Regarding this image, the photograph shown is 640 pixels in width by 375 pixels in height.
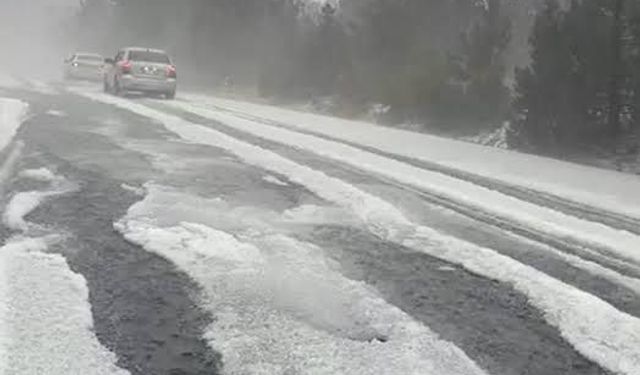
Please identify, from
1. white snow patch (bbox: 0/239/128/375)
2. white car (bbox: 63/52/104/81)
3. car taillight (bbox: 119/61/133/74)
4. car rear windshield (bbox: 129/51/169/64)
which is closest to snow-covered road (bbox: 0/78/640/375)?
white snow patch (bbox: 0/239/128/375)

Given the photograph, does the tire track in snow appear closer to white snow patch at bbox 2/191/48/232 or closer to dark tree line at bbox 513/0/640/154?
dark tree line at bbox 513/0/640/154

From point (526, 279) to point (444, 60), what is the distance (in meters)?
14.8

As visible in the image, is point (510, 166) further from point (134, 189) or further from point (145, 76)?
point (145, 76)

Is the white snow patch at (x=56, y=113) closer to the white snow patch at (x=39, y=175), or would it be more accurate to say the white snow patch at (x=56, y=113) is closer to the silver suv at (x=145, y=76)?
the silver suv at (x=145, y=76)

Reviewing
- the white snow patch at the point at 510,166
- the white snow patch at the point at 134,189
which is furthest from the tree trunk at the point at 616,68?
the white snow patch at the point at 134,189

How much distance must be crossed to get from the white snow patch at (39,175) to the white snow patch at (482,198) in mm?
4179

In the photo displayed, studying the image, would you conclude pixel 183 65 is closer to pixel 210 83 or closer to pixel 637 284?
pixel 210 83

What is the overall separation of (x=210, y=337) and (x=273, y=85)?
998 inches

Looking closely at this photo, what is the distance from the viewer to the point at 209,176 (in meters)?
10.3

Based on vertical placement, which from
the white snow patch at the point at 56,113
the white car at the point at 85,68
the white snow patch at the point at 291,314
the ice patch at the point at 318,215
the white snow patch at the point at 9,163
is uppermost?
the white snow patch at the point at 291,314

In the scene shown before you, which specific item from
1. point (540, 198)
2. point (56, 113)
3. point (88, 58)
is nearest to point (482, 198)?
point (540, 198)

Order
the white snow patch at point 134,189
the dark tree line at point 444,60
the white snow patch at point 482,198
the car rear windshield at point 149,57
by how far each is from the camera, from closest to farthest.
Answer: the white snow patch at point 482,198, the white snow patch at point 134,189, the dark tree line at point 444,60, the car rear windshield at point 149,57

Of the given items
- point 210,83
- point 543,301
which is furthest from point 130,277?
point 210,83

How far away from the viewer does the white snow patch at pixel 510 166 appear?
1035 cm
